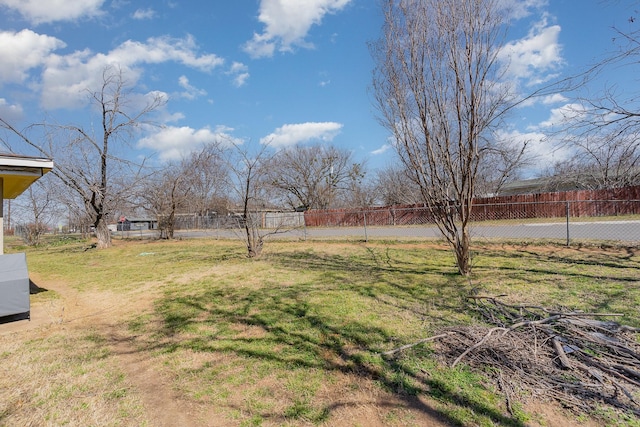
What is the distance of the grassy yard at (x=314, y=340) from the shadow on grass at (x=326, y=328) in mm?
16

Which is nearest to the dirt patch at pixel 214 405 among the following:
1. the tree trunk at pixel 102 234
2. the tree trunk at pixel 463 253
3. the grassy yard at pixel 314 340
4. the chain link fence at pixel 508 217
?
the grassy yard at pixel 314 340

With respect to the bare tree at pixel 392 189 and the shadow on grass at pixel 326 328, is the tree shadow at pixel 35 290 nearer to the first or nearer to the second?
the shadow on grass at pixel 326 328

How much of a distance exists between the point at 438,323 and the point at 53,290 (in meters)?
8.57

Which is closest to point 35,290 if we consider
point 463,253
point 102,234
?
point 463,253

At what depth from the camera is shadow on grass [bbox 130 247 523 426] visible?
2.49m

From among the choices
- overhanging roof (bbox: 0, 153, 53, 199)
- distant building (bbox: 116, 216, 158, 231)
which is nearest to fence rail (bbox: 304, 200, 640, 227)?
overhanging roof (bbox: 0, 153, 53, 199)

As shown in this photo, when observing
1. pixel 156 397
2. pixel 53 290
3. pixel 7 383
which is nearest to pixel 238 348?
pixel 156 397

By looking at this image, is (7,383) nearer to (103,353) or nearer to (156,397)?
(103,353)

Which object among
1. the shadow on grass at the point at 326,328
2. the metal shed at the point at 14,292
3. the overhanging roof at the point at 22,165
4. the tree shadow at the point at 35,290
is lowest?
the tree shadow at the point at 35,290

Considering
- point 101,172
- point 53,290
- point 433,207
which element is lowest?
point 53,290

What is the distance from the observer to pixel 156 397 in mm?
2656

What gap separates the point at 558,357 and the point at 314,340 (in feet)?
7.47

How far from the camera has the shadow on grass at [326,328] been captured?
249 centimetres

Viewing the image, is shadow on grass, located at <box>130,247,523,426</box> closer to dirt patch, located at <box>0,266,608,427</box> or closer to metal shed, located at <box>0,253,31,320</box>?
dirt patch, located at <box>0,266,608,427</box>
